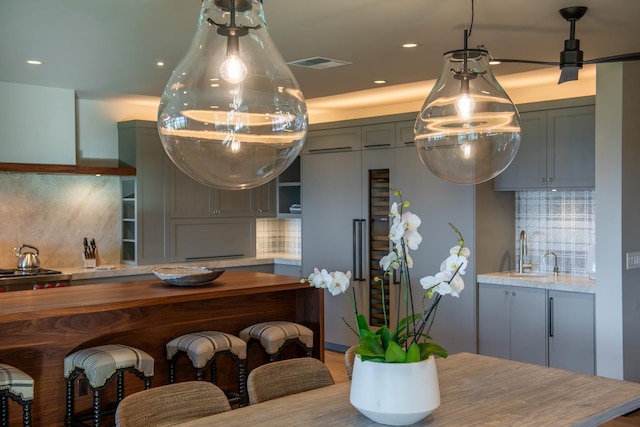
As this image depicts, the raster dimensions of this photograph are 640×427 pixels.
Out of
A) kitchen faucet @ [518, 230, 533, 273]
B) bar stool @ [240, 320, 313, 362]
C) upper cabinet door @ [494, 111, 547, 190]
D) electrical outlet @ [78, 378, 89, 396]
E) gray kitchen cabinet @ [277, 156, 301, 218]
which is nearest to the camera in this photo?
electrical outlet @ [78, 378, 89, 396]

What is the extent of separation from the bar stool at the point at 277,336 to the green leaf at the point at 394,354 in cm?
216

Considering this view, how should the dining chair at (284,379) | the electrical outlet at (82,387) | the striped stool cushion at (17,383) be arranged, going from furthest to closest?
the electrical outlet at (82,387)
the striped stool cushion at (17,383)
the dining chair at (284,379)

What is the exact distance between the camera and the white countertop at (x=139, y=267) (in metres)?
6.15

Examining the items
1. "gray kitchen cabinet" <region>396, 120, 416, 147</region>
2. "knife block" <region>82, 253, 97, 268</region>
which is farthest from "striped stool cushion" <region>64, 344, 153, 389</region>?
"gray kitchen cabinet" <region>396, 120, 416, 147</region>

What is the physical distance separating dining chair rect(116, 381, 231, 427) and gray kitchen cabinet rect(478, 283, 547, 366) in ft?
11.1

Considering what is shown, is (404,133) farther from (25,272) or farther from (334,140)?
(25,272)

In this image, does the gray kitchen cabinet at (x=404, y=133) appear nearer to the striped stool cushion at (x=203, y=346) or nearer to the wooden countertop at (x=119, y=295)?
the wooden countertop at (x=119, y=295)

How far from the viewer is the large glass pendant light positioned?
8.68 ft

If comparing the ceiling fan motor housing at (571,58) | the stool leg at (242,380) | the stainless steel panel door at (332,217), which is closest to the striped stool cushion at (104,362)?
the stool leg at (242,380)

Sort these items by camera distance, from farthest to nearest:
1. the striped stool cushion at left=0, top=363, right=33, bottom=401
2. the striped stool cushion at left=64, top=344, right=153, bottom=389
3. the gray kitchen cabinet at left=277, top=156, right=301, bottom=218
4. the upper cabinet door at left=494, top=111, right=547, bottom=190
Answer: the gray kitchen cabinet at left=277, top=156, right=301, bottom=218, the upper cabinet door at left=494, top=111, right=547, bottom=190, the striped stool cushion at left=64, top=344, right=153, bottom=389, the striped stool cushion at left=0, top=363, right=33, bottom=401

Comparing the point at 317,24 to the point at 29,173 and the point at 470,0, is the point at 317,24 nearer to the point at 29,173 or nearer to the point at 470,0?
the point at 470,0

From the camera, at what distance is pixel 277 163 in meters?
2.08

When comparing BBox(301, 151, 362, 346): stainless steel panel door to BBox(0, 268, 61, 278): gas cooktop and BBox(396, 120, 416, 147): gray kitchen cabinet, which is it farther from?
BBox(0, 268, 61, 278): gas cooktop

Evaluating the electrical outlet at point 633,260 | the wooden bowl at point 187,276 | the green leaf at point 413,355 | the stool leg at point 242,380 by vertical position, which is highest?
the electrical outlet at point 633,260
